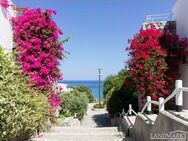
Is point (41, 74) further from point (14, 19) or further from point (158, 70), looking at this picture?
point (158, 70)

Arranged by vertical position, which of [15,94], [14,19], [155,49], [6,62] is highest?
[14,19]

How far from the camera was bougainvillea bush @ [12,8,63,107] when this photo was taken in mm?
11188

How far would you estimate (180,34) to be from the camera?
1380 cm

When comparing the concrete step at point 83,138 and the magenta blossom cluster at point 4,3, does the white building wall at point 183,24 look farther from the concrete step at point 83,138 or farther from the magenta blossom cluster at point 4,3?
the magenta blossom cluster at point 4,3

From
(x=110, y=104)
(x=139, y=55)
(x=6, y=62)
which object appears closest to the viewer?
(x=6, y=62)

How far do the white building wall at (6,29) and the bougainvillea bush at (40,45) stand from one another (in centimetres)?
26

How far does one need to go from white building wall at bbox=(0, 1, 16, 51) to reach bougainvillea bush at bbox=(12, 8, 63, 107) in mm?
263

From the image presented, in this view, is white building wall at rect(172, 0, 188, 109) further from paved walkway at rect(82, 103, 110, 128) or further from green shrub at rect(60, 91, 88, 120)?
green shrub at rect(60, 91, 88, 120)

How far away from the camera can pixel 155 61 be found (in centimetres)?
1259

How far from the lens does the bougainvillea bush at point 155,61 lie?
12.6m

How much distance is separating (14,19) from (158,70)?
5.87m

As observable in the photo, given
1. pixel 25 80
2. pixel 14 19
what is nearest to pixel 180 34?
pixel 14 19

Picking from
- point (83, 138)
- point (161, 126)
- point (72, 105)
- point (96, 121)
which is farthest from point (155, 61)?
point (96, 121)

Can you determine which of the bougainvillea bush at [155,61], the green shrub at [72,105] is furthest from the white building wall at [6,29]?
the green shrub at [72,105]
